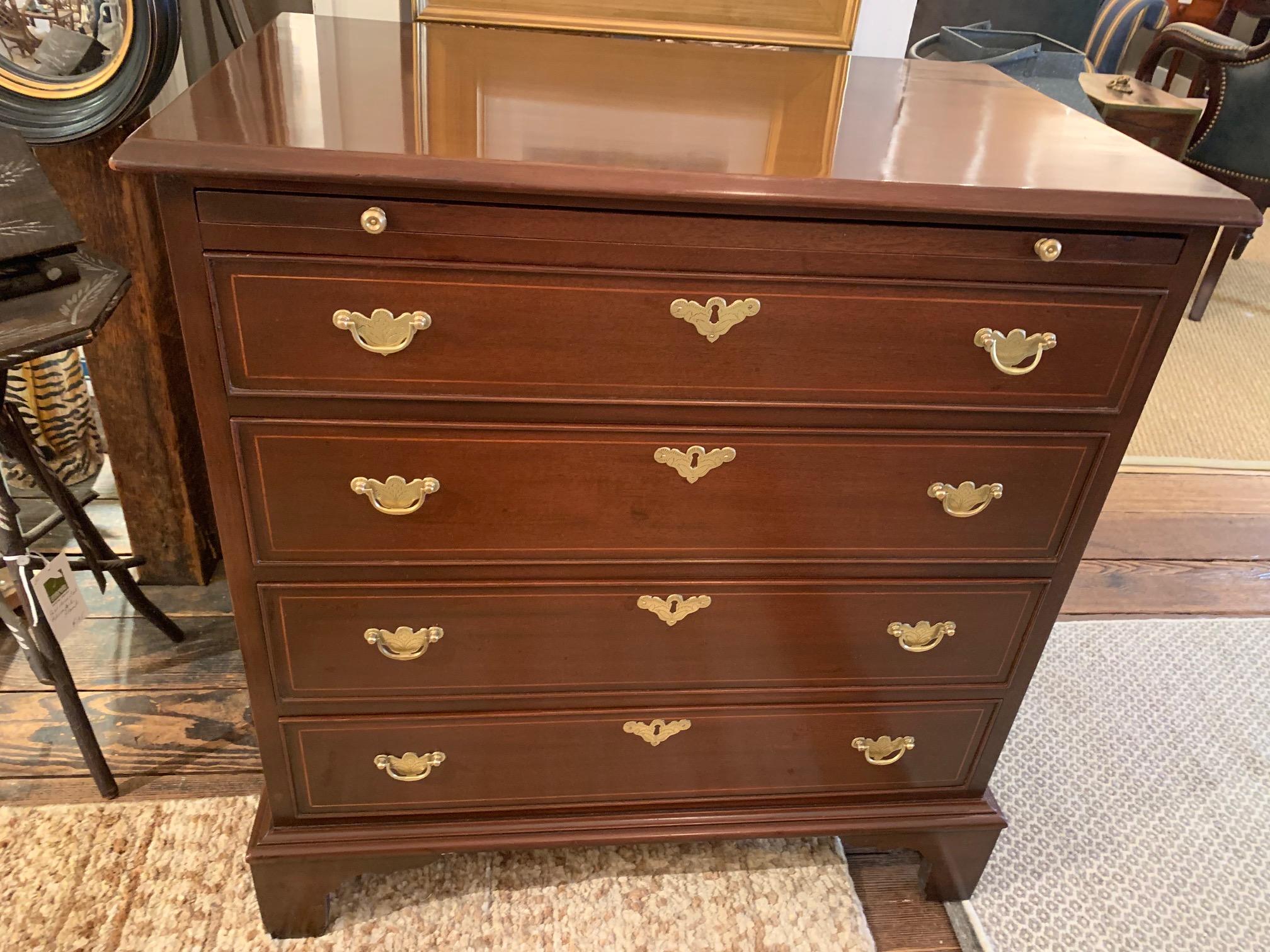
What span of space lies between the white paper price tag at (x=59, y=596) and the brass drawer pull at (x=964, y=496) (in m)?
1.22

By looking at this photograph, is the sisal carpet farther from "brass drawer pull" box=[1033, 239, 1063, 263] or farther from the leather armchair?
"brass drawer pull" box=[1033, 239, 1063, 263]

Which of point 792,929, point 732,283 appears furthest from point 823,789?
point 732,283

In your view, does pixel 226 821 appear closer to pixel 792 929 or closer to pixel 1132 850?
pixel 792 929

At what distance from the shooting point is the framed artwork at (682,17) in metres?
1.26

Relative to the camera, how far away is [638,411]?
36.7 inches

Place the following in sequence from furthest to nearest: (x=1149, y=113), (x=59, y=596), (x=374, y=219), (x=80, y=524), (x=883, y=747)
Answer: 1. (x=1149, y=113)
2. (x=80, y=524)
3. (x=59, y=596)
4. (x=883, y=747)
5. (x=374, y=219)

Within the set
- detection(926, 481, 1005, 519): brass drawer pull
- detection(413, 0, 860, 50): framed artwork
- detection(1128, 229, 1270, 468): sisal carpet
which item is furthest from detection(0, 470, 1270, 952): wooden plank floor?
detection(413, 0, 860, 50): framed artwork

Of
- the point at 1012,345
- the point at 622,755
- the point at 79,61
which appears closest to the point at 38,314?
the point at 79,61

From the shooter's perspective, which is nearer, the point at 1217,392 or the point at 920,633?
the point at 920,633

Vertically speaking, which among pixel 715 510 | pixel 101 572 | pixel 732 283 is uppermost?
pixel 732 283

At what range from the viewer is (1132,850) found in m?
1.45

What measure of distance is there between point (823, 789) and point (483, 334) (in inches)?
32.4

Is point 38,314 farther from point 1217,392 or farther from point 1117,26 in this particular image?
point 1117,26

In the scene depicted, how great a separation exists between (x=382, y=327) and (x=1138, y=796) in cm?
148
